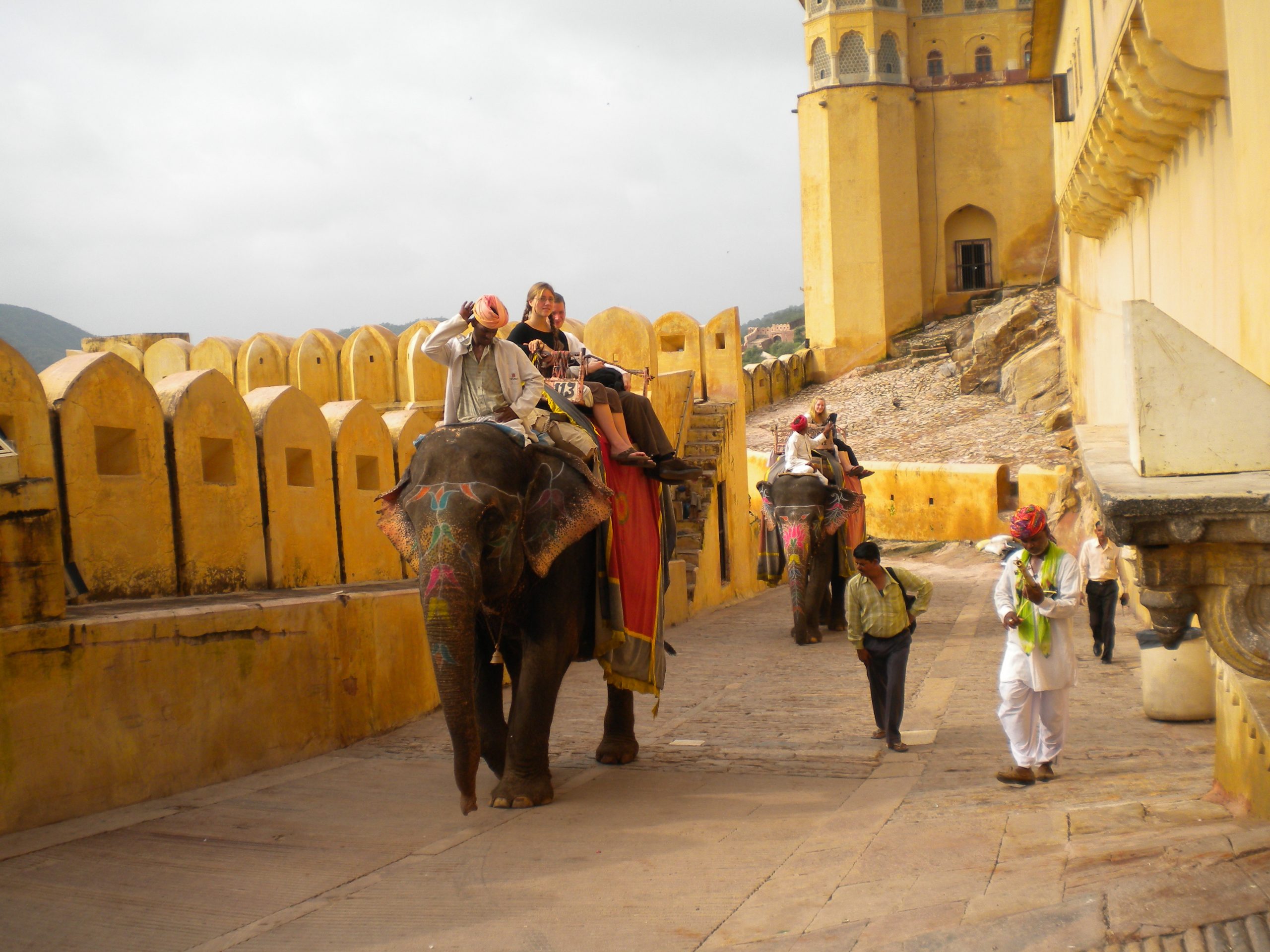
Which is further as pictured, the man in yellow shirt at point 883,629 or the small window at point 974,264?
the small window at point 974,264

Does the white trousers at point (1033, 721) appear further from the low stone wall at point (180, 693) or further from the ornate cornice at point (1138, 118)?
the low stone wall at point (180, 693)

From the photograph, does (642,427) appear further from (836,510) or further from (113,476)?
(836,510)

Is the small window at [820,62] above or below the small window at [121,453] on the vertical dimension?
above

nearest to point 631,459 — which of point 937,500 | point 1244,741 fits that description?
point 1244,741

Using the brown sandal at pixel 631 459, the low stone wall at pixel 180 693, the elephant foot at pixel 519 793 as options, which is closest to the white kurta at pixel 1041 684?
the brown sandal at pixel 631 459

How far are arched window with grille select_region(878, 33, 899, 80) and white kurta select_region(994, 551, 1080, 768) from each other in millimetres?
33827

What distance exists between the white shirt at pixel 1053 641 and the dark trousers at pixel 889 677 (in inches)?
41.6

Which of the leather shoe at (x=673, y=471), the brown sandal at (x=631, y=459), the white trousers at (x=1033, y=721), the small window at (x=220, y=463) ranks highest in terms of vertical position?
the small window at (x=220, y=463)

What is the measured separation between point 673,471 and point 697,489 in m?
8.11

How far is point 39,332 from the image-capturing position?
3412 cm

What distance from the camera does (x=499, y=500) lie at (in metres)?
6.09

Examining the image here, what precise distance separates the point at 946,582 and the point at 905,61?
81.0 feet

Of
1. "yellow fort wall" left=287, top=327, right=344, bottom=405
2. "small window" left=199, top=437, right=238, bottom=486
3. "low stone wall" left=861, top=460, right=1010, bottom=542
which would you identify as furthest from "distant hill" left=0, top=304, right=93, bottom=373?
"small window" left=199, top=437, right=238, bottom=486

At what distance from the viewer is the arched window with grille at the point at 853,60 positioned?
37625 millimetres
